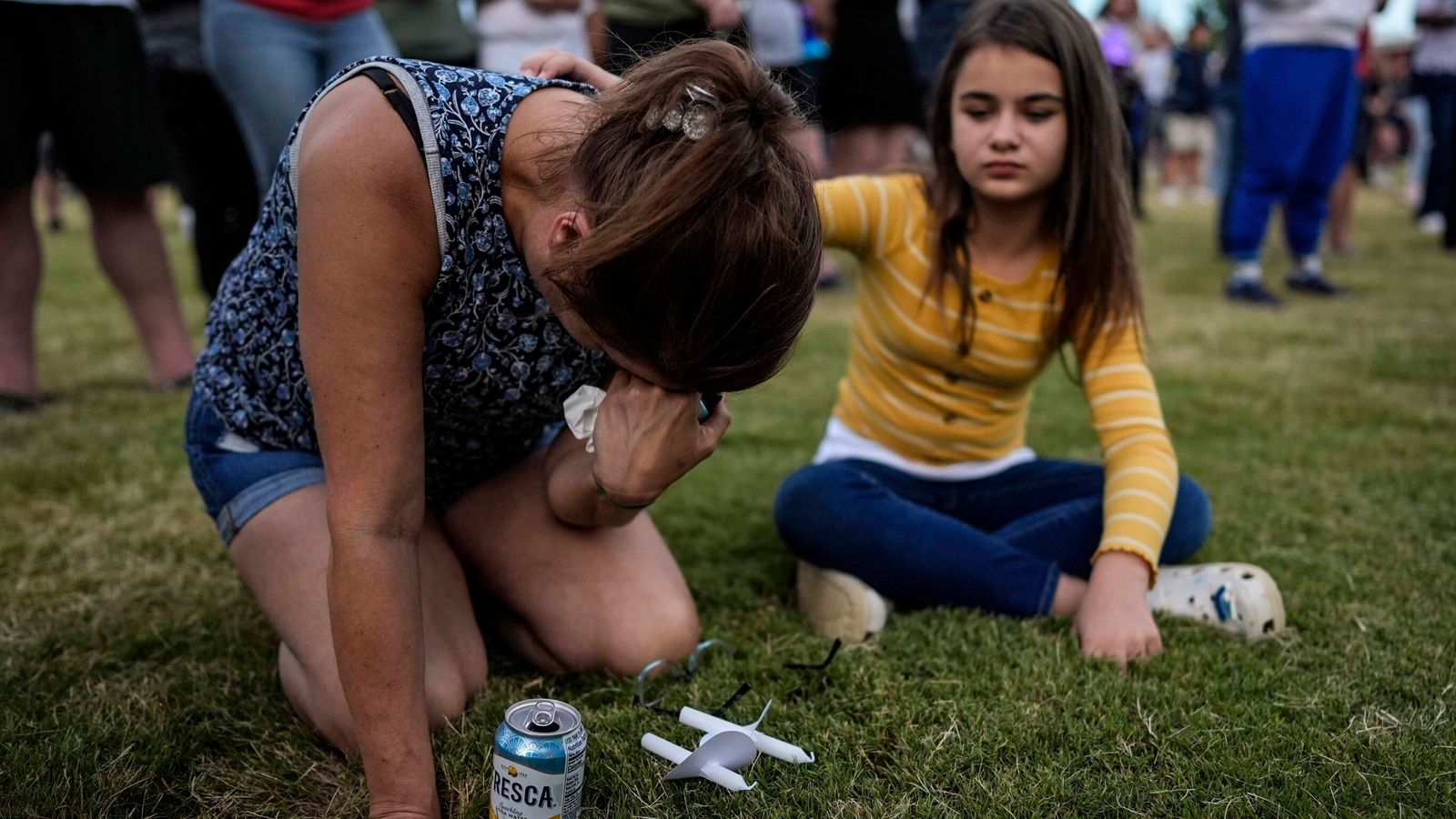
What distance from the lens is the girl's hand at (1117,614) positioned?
1846 millimetres

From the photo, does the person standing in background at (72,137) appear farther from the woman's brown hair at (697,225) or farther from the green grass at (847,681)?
the woman's brown hair at (697,225)

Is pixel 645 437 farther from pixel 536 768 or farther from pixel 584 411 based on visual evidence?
pixel 536 768

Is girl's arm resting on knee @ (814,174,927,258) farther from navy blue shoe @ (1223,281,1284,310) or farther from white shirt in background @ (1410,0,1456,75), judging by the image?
white shirt in background @ (1410,0,1456,75)

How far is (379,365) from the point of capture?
140cm

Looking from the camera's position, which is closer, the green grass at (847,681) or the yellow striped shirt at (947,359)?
the green grass at (847,681)

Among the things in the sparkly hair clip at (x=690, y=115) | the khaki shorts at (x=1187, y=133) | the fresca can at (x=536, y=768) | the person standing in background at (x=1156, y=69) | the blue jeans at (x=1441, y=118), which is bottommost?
the khaki shorts at (x=1187, y=133)

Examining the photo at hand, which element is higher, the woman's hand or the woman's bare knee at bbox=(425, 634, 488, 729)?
the woman's hand

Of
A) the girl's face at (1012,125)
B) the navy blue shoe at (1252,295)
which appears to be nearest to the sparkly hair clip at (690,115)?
the girl's face at (1012,125)

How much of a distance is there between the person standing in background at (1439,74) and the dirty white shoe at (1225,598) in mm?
6702

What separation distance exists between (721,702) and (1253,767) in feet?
2.46

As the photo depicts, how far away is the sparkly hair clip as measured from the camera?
1.28 metres

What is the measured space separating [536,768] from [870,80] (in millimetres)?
4805

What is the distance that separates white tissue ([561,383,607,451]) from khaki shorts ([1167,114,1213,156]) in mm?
12548

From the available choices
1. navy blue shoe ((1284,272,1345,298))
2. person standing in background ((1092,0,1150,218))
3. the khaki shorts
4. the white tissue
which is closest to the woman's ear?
the white tissue
